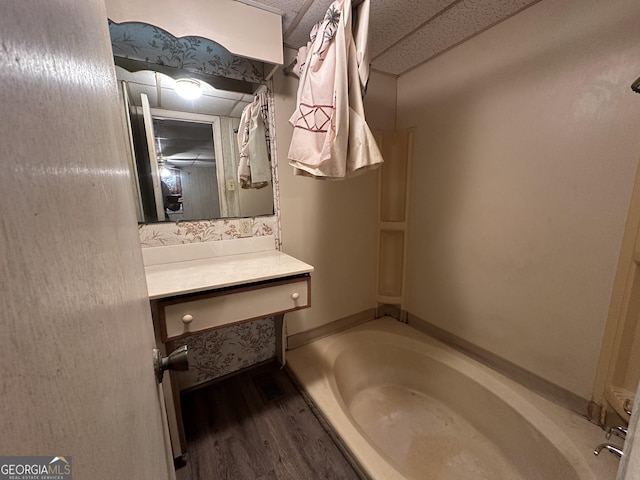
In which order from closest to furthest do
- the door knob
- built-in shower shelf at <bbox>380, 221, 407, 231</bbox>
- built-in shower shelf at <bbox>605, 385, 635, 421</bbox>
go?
the door knob
built-in shower shelf at <bbox>605, 385, 635, 421</bbox>
built-in shower shelf at <bbox>380, 221, 407, 231</bbox>

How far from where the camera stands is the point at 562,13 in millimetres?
952

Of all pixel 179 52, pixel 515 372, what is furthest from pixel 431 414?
pixel 179 52

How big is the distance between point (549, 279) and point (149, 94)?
190 centimetres

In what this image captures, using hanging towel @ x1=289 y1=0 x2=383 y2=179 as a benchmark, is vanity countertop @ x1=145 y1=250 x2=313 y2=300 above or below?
below

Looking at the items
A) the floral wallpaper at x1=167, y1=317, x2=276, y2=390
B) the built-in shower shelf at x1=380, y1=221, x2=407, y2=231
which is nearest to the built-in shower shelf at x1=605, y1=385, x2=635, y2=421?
the built-in shower shelf at x1=380, y1=221, x2=407, y2=231

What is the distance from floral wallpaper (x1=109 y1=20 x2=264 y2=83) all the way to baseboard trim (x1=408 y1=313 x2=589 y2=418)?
1.79 meters

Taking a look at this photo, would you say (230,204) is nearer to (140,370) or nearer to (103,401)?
(140,370)

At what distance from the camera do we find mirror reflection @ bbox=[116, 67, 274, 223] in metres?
1.04

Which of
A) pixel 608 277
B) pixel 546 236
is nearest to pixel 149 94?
pixel 546 236

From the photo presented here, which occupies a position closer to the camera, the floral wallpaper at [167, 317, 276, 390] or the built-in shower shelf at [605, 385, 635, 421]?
the built-in shower shelf at [605, 385, 635, 421]

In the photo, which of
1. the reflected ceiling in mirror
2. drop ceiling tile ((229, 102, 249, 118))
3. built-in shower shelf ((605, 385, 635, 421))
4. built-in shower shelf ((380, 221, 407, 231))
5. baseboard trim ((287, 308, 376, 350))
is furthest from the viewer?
built-in shower shelf ((380, 221, 407, 231))

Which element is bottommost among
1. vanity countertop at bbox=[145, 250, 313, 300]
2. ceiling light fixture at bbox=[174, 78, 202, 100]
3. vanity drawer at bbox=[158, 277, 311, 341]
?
vanity drawer at bbox=[158, 277, 311, 341]

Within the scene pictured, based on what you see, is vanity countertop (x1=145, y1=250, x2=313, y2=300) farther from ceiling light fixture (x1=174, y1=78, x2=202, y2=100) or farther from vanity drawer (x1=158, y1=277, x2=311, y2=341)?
ceiling light fixture (x1=174, y1=78, x2=202, y2=100)

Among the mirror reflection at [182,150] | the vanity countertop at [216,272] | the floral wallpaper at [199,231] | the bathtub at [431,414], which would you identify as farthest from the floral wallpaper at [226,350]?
the mirror reflection at [182,150]
